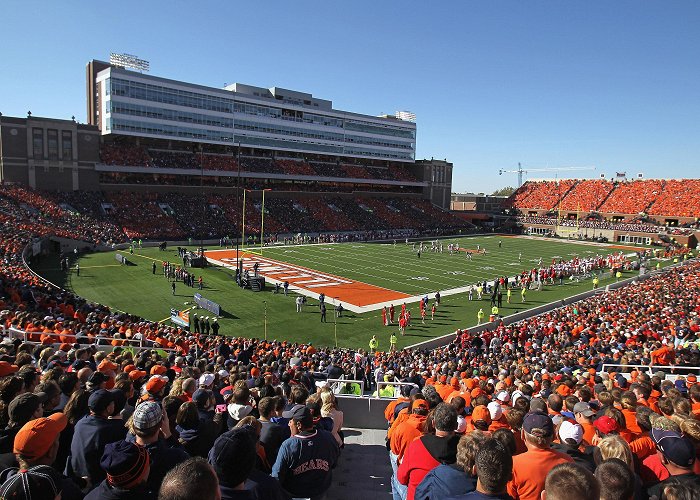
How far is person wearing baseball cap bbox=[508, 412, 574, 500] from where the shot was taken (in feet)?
11.2

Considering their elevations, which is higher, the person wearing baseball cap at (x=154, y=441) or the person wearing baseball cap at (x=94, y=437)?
the person wearing baseball cap at (x=154, y=441)

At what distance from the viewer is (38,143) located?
50031 mm

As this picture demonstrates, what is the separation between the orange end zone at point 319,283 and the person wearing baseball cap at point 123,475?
77.3ft

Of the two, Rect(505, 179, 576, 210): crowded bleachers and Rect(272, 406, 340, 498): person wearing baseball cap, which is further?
Rect(505, 179, 576, 210): crowded bleachers

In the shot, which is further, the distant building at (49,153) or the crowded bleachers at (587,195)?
the crowded bleachers at (587,195)

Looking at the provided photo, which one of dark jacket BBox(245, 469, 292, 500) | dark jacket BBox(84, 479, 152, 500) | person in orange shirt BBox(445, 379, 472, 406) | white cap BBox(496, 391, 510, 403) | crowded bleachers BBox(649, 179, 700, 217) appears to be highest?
crowded bleachers BBox(649, 179, 700, 217)

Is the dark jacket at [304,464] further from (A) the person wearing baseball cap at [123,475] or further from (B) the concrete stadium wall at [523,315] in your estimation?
(B) the concrete stadium wall at [523,315]

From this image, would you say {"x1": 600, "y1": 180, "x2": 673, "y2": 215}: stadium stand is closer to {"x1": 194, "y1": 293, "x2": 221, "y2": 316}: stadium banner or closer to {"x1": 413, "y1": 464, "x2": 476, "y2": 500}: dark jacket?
{"x1": 194, "y1": 293, "x2": 221, "y2": 316}: stadium banner

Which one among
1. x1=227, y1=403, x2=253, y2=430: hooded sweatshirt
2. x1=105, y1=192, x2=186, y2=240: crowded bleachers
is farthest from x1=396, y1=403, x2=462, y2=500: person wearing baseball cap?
x1=105, y1=192, x2=186, y2=240: crowded bleachers

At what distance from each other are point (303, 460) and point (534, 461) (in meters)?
1.81

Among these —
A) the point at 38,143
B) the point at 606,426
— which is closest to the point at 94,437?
the point at 606,426

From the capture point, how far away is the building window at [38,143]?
49.8 m

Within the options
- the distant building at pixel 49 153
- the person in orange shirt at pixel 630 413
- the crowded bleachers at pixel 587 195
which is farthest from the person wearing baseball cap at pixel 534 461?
the crowded bleachers at pixel 587 195

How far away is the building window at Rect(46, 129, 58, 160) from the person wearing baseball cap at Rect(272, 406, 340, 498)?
56.8 meters
